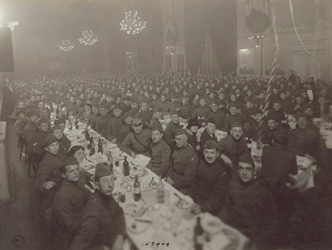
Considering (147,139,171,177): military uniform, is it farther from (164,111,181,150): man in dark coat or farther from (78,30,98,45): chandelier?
(78,30,98,45): chandelier

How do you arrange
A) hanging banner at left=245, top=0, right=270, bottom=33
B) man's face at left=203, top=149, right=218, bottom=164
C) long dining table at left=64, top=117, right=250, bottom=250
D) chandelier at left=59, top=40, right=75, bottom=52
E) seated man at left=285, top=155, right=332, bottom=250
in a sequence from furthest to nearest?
chandelier at left=59, top=40, right=75, bottom=52
hanging banner at left=245, top=0, right=270, bottom=33
man's face at left=203, top=149, right=218, bottom=164
seated man at left=285, top=155, right=332, bottom=250
long dining table at left=64, top=117, right=250, bottom=250

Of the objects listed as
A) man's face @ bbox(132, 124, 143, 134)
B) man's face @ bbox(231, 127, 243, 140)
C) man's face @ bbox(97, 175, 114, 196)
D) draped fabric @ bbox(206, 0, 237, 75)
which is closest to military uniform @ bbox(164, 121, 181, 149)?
man's face @ bbox(132, 124, 143, 134)

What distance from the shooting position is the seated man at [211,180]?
4406mm

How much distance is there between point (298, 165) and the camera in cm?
482

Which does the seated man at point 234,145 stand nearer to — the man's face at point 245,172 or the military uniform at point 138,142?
the man's face at point 245,172

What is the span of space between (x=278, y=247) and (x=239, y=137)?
2.00m

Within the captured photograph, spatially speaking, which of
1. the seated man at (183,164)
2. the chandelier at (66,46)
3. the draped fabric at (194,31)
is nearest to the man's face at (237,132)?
the seated man at (183,164)

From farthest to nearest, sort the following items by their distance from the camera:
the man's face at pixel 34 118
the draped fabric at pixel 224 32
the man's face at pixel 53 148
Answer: the draped fabric at pixel 224 32 < the man's face at pixel 34 118 < the man's face at pixel 53 148

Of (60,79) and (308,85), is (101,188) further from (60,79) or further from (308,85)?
(60,79)

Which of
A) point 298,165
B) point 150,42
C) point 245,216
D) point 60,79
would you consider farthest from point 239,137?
point 150,42

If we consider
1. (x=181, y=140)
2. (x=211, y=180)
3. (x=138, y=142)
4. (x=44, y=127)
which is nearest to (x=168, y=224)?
(x=211, y=180)

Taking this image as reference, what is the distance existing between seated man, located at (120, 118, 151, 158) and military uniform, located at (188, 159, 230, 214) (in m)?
1.95

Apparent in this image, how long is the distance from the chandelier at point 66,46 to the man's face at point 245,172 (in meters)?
17.5

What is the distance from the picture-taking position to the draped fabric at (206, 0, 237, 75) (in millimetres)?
14852
